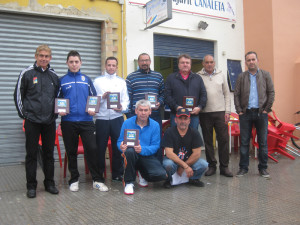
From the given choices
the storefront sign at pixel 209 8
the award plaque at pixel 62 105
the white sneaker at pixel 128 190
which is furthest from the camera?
the storefront sign at pixel 209 8

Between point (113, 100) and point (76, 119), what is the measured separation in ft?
2.13

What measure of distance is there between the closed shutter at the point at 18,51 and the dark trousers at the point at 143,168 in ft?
10.8

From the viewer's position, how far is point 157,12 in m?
7.23

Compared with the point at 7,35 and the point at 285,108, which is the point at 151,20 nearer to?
the point at 7,35

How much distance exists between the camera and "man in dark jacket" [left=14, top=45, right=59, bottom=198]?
428cm

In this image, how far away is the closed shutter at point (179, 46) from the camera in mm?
8383

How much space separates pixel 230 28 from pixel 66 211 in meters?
7.55

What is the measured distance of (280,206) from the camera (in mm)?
4016

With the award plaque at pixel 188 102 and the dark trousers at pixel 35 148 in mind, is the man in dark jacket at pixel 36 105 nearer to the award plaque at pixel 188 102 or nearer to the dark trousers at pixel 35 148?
the dark trousers at pixel 35 148

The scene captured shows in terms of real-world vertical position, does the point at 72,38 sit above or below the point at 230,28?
below

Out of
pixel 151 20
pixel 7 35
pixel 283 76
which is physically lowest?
pixel 283 76

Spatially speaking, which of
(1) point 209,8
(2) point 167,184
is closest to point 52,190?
(2) point 167,184

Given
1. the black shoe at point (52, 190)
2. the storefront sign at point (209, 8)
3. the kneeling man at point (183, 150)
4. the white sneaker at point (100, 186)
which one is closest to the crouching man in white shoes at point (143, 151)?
the kneeling man at point (183, 150)

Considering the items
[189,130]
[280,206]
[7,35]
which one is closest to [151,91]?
[189,130]
